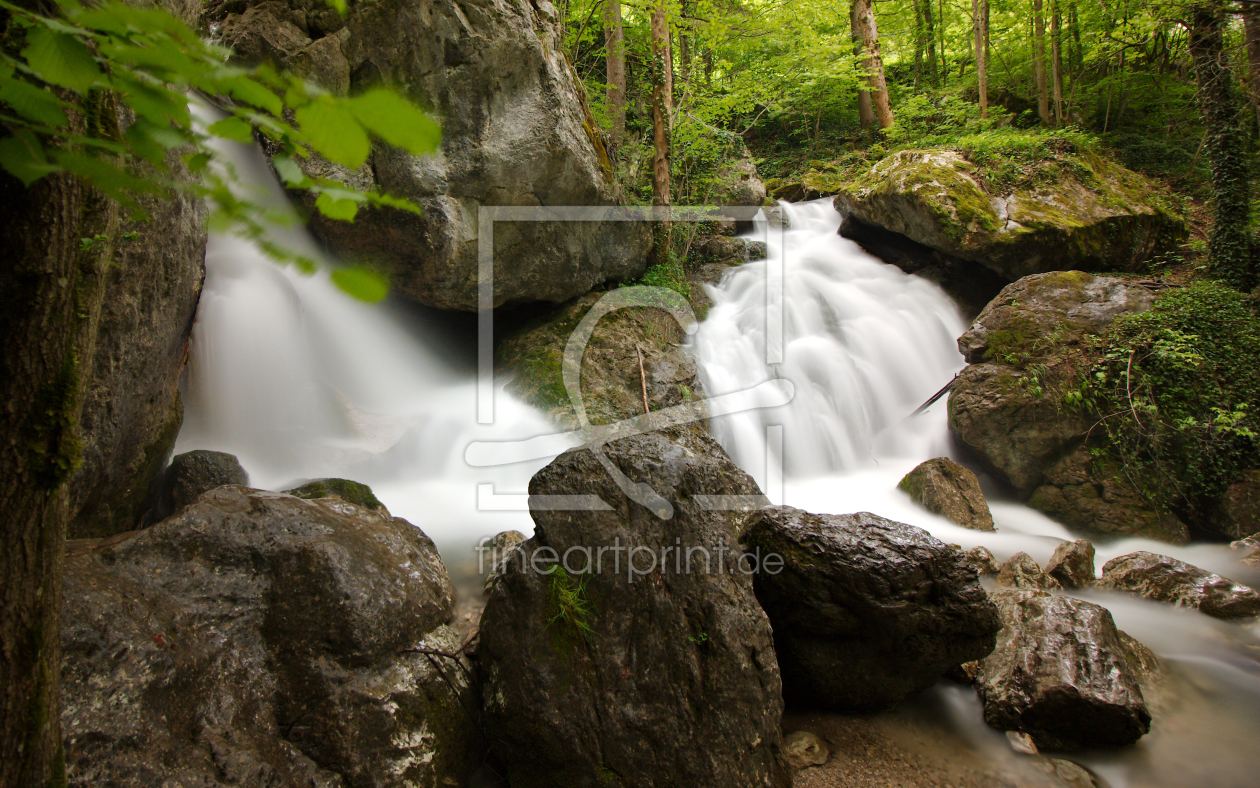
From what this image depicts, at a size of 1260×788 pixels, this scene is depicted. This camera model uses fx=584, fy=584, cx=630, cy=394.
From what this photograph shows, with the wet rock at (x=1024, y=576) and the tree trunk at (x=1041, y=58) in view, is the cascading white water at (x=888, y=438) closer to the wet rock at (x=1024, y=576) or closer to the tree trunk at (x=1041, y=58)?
the wet rock at (x=1024, y=576)

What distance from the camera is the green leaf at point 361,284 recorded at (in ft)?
2.71

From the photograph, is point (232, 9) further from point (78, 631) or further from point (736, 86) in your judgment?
point (736, 86)

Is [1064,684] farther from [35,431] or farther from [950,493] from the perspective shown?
[35,431]

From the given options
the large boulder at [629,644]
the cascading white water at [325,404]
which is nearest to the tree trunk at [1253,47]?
the large boulder at [629,644]

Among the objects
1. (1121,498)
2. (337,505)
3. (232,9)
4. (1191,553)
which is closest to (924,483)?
(1121,498)

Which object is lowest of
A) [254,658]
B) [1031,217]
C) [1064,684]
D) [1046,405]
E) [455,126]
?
[1064,684]

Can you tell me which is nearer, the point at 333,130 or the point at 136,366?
the point at 333,130

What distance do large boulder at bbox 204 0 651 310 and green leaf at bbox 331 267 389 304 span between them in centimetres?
513

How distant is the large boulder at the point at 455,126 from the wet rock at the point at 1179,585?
19.7 ft

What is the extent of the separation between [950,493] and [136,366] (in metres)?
6.72

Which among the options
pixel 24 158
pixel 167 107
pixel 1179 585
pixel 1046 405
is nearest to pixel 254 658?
pixel 24 158

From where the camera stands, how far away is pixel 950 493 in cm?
591

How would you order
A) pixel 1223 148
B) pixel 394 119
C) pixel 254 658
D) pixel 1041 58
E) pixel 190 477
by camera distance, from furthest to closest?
pixel 1041 58 → pixel 1223 148 → pixel 190 477 → pixel 254 658 → pixel 394 119

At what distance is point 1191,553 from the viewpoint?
18.4 feet
